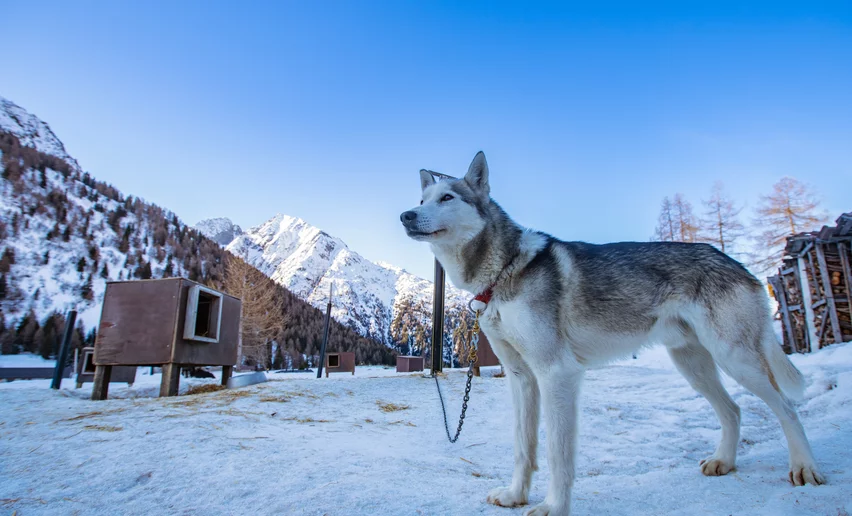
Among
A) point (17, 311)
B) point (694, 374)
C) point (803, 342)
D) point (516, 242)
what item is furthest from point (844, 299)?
point (17, 311)

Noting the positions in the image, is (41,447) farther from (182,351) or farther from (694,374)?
(694,374)

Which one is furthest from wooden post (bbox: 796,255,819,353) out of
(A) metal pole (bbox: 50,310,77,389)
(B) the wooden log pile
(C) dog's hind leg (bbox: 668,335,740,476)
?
(A) metal pole (bbox: 50,310,77,389)

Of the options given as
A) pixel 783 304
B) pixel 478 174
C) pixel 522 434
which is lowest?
pixel 522 434

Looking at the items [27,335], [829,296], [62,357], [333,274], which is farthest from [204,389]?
[333,274]

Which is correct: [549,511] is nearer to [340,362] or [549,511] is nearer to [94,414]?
[94,414]

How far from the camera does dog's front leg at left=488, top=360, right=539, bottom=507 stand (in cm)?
253

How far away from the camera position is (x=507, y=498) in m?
2.51

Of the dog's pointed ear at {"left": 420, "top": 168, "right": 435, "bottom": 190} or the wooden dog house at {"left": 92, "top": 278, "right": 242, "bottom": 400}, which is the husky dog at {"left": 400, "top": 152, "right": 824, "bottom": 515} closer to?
the dog's pointed ear at {"left": 420, "top": 168, "right": 435, "bottom": 190}

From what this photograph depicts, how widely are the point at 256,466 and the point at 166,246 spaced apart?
48596mm

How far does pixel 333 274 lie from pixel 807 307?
133339 mm

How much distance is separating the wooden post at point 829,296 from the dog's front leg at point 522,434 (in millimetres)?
16327

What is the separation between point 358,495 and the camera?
7.82ft

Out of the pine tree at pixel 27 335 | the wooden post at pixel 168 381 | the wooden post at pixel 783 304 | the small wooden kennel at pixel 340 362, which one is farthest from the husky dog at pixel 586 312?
the pine tree at pixel 27 335

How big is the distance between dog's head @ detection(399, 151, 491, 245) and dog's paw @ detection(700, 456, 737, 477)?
2.57m
